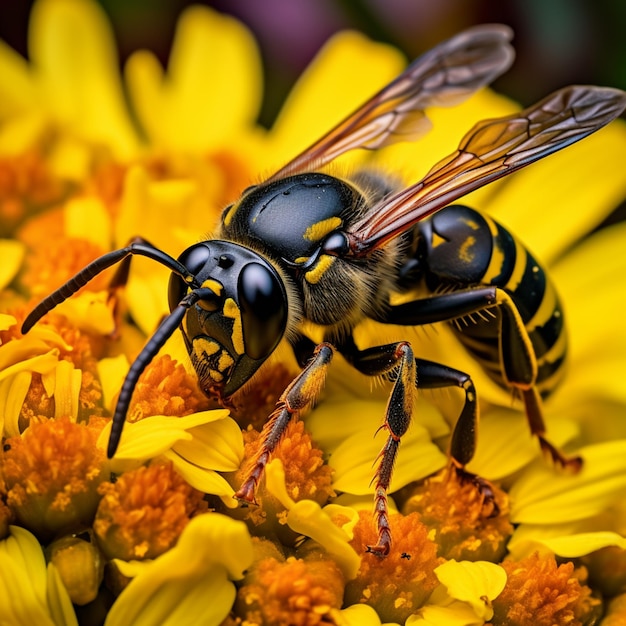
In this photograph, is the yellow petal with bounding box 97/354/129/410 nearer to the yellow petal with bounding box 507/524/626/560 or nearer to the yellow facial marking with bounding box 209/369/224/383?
the yellow facial marking with bounding box 209/369/224/383

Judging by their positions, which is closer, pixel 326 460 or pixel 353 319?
pixel 326 460

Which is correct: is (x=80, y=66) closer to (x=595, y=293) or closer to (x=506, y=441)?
(x=595, y=293)

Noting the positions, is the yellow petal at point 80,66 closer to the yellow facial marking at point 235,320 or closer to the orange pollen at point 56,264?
the orange pollen at point 56,264

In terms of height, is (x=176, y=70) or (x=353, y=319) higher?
(x=176, y=70)

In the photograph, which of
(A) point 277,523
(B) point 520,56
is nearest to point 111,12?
(B) point 520,56

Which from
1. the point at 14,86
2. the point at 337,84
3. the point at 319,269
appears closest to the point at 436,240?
the point at 319,269

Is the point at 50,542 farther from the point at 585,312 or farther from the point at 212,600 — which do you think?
the point at 585,312

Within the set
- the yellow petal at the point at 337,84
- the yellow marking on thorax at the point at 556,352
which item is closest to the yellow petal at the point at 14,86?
the yellow petal at the point at 337,84

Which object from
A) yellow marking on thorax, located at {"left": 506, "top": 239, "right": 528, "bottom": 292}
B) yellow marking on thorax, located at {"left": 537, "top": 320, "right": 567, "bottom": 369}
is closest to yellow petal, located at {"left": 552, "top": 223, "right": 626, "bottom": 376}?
A: yellow marking on thorax, located at {"left": 537, "top": 320, "right": 567, "bottom": 369}
